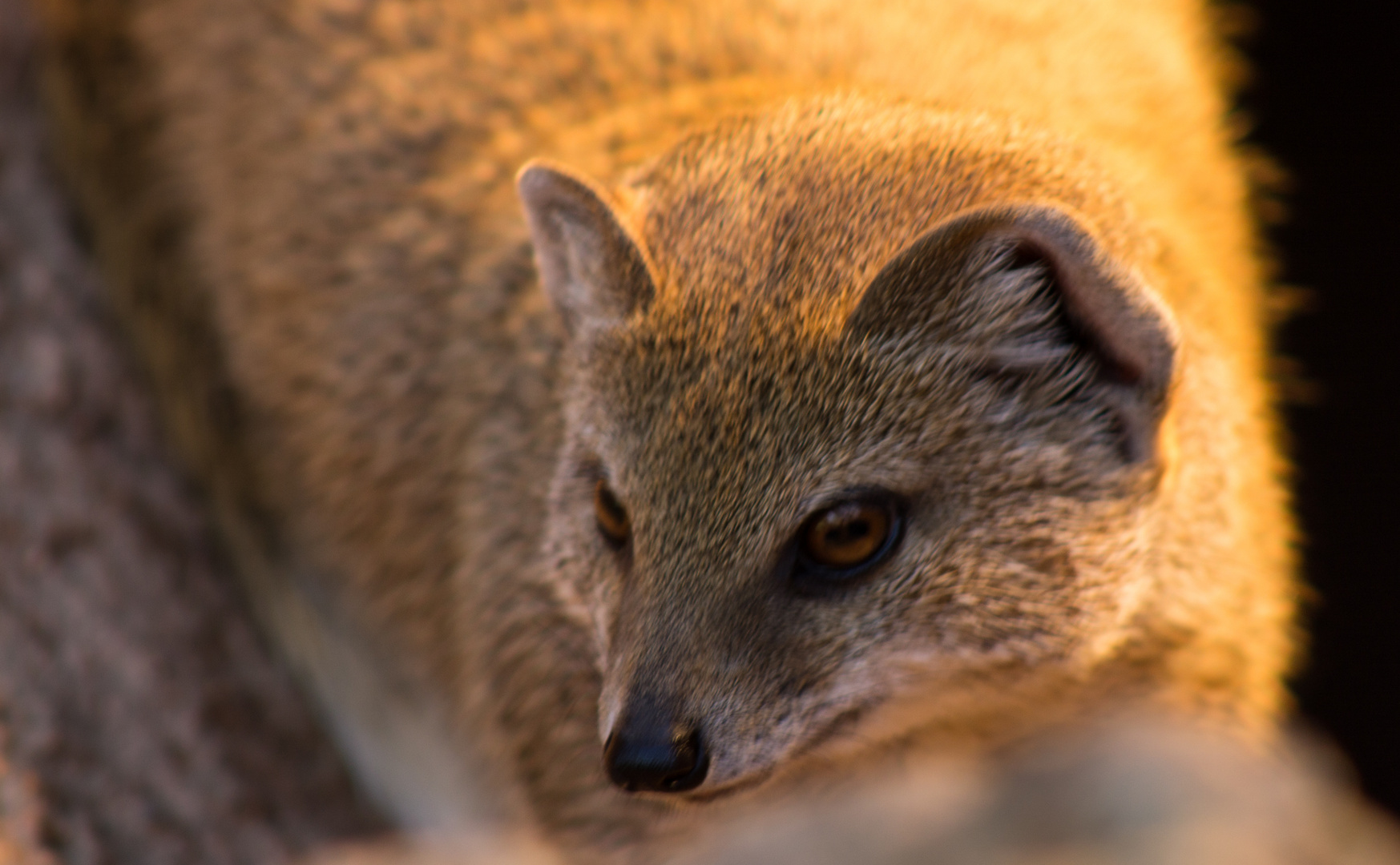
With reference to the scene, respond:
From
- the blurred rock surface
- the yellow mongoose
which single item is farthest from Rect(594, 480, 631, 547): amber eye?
the blurred rock surface

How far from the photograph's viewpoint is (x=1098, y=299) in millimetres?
2086

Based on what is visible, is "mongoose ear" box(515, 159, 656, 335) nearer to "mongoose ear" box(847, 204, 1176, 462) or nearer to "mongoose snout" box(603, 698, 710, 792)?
"mongoose ear" box(847, 204, 1176, 462)

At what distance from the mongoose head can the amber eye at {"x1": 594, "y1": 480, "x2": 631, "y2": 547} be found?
16mm

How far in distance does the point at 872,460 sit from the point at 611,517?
1.53 feet

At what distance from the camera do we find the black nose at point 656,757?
6.56 ft

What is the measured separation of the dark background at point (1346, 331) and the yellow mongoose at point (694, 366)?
117cm

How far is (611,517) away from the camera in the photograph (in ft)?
7.65

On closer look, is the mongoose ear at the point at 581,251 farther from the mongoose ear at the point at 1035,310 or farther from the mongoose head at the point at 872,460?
the mongoose ear at the point at 1035,310

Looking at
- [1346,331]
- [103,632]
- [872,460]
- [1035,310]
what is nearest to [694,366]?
[872,460]

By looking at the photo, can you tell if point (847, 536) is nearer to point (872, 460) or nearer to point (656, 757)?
point (872, 460)

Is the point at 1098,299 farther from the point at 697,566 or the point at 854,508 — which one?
the point at 697,566

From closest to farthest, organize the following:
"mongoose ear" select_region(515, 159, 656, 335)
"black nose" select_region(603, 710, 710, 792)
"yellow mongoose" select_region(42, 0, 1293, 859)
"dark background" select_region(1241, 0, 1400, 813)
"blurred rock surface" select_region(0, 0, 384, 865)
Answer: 1. "black nose" select_region(603, 710, 710, 792)
2. "yellow mongoose" select_region(42, 0, 1293, 859)
3. "mongoose ear" select_region(515, 159, 656, 335)
4. "blurred rock surface" select_region(0, 0, 384, 865)
5. "dark background" select_region(1241, 0, 1400, 813)

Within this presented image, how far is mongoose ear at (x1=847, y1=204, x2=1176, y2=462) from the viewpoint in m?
2.04

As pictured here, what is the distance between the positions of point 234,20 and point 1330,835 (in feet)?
9.94
